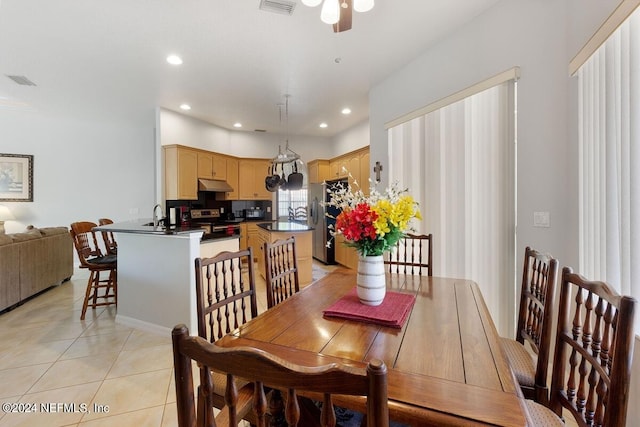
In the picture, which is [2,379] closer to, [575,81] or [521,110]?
[521,110]

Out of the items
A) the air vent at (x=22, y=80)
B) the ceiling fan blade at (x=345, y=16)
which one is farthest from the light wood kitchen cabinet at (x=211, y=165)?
the ceiling fan blade at (x=345, y=16)

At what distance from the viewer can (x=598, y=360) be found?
0.91 meters

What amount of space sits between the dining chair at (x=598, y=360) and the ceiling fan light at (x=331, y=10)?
5.54 ft

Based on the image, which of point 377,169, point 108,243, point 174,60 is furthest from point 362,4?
point 108,243

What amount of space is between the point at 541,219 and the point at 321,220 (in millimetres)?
4169

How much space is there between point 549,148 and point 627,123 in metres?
0.62

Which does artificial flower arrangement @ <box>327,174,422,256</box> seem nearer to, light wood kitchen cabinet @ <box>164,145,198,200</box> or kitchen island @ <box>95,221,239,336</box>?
kitchen island @ <box>95,221,239,336</box>

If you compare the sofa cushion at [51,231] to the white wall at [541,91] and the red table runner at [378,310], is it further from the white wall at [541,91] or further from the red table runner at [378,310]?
the white wall at [541,91]

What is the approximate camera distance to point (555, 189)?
6.59 feet

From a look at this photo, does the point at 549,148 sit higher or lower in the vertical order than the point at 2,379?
higher

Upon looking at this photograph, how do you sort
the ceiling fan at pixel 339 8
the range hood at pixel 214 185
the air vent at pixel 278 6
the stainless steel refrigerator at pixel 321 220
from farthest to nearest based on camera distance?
the stainless steel refrigerator at pixel 321 220 < the range hood at pixel 214 185 < the air vent at pixel 278 6 < the ceiling fan at pixel 339 8

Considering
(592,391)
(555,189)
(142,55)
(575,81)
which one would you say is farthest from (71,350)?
(575,81)

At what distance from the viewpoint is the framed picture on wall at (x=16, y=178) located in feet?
16.9

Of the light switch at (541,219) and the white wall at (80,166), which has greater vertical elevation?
the white wall at (80,166)
